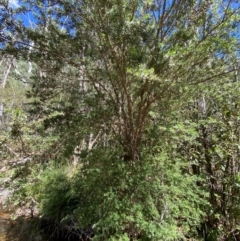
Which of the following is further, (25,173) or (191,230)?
(191,230)

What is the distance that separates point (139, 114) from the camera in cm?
301

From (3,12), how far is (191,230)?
3.56 meters

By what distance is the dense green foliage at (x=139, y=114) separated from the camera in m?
2.60

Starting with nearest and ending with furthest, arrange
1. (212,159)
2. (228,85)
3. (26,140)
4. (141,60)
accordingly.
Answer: (26,140) < (141,60) < (228,85) < (212,159)

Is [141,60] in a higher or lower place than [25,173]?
higher

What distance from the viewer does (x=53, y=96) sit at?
3.72m

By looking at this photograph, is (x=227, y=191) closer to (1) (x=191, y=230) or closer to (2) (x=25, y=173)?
(1) (x=191, y=230)

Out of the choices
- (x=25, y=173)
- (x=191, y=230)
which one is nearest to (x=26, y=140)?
(x=25, y=173)

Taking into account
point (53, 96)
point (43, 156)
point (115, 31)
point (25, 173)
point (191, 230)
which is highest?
point (115, 31)

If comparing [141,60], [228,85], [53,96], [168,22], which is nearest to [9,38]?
[53,96]

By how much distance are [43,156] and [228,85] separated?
240 cm

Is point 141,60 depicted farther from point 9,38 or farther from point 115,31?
point 9,38

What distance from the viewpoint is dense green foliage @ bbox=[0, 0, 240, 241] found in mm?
2604

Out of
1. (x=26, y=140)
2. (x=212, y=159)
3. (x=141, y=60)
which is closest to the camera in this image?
(x=26, y=140)
